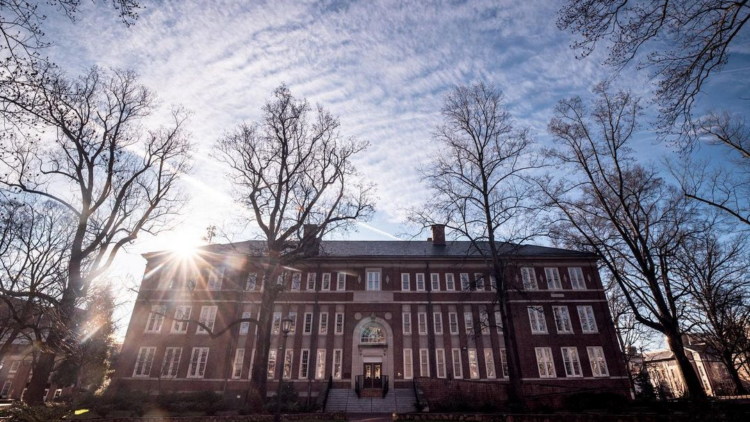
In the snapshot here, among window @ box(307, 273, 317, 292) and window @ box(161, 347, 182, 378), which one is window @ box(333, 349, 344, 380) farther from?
window @ box(161, 347, 182, 378)

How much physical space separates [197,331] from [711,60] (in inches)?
1301

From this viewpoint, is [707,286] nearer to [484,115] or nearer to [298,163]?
[484,115]

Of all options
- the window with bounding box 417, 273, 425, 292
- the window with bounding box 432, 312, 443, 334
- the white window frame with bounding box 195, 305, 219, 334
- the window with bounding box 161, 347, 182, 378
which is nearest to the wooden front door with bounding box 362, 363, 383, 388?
the window with bounding box 432, 312, 443, 334

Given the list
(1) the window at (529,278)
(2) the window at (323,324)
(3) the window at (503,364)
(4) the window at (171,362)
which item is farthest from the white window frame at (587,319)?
(4) the window at (171,362)

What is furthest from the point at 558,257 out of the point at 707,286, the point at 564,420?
the point at 564,420

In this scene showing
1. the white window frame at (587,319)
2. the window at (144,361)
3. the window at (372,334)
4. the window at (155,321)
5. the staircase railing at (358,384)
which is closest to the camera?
the staircase railing at (358,384)

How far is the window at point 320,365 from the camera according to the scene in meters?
27.3

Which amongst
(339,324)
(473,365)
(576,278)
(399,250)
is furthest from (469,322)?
(339,324)

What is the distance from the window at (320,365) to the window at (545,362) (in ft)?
55.6

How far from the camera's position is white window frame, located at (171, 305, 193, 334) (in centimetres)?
2903

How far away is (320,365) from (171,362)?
11912 mm

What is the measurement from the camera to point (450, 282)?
102ft

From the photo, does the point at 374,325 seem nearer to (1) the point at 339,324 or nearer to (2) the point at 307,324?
(1) the point at 339,324

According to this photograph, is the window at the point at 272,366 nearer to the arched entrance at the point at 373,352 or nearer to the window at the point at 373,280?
the arched entrance at the point at 373,352
